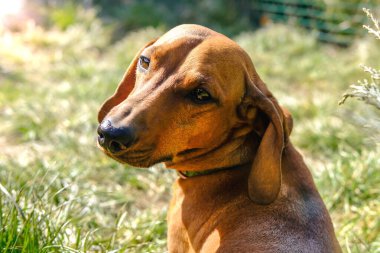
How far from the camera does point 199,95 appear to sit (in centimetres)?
289

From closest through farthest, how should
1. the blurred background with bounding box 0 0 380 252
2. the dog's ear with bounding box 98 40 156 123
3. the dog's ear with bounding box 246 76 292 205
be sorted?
the dog's ear with bounding box 246 76 292 205, the dog's ear with bounding box 98 40 156 123, the blurred background with bounding box 0 0 380 252

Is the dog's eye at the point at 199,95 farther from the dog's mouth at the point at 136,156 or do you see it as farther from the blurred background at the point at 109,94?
the blurred background at the point at 109,94

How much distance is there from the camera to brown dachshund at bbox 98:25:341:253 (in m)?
2.76

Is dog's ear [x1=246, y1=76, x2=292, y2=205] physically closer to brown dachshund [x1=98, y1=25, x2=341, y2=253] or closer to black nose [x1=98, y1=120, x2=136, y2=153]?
brown dachshund [x1=98, y1=25, x2=341, y2=253]

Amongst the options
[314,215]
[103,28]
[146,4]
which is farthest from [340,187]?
[146,4]

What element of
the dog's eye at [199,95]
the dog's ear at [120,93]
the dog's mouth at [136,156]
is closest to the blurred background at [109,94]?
the dog's ear at [120,93]

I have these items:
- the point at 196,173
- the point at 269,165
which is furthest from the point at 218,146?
the point at 269,165

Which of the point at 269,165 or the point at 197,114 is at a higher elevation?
the point at 197,114

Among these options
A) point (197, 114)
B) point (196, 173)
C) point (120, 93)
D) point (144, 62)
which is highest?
point (144, 62)

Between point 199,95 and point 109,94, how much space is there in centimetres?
444

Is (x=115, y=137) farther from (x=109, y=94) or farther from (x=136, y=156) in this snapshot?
(x=109, y=94)

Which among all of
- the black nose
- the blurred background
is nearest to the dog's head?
the black nose

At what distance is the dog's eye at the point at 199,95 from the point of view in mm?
2885

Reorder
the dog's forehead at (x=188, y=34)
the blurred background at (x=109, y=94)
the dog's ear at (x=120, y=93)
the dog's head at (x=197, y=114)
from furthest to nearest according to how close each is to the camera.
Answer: the blurred background at (x=109, y=94) < the dog's ear at (x=120, y=93) < the dog's forehead at (x=188, y=34) < the dog's head at (x=197, y=114)
